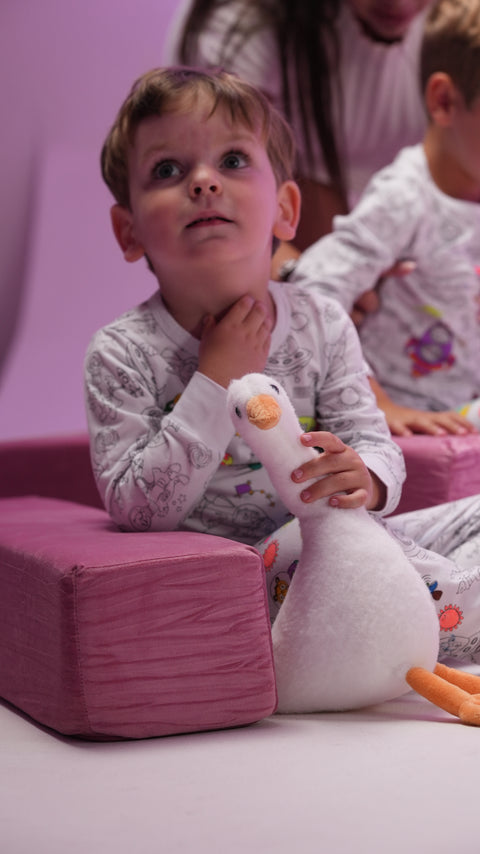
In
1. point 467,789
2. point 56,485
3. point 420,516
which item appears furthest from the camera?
point 56,485

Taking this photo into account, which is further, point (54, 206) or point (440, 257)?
point (54, 206)

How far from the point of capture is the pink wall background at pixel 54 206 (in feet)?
7.12

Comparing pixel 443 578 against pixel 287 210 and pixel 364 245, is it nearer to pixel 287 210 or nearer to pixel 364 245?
pixel 287 210

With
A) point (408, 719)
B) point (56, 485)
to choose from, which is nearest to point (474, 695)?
point (408, 719)

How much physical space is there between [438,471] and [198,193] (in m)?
0.48

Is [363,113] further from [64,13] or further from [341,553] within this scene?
[341,553]

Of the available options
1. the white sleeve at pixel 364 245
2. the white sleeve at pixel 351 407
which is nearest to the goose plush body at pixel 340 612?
the white sleeve at pixel 351 407

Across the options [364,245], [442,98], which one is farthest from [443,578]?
[442,98]

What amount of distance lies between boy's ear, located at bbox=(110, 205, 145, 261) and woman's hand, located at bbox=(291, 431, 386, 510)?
35cm

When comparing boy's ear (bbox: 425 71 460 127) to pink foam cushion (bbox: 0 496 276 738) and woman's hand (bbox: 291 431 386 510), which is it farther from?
pink foam cushion (bbox: 0 496 276 738)

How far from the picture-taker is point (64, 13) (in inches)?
87.5

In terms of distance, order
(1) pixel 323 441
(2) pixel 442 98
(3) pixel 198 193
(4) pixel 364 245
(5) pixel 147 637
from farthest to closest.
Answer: (2) pixel 442 98
(4) pixel 364 245
(3) pixel 198 193
(1) pixel 323 441
(5) pixel 147 637

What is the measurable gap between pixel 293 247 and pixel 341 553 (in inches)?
46.0

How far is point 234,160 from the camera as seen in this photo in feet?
4.03
